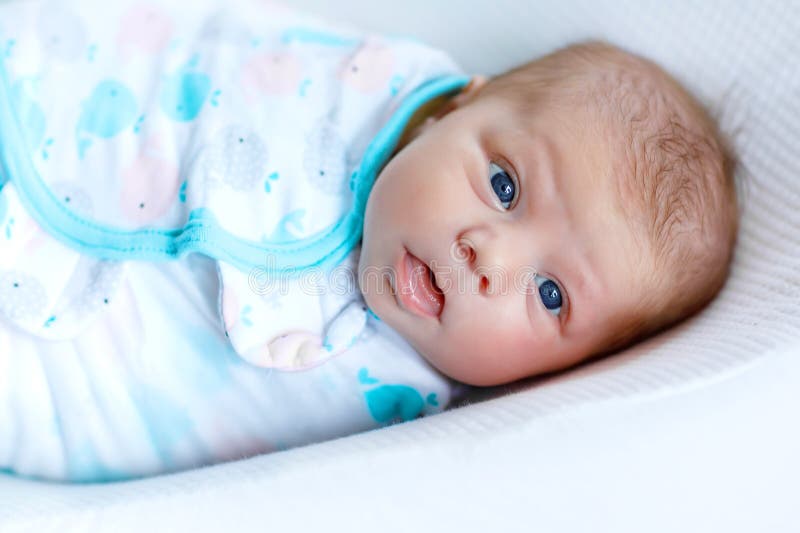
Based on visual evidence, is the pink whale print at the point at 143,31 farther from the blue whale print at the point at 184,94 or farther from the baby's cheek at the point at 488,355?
the baby's cheek at the point at 488,355

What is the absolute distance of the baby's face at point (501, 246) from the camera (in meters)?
0.96

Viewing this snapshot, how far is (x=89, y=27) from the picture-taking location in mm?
1230

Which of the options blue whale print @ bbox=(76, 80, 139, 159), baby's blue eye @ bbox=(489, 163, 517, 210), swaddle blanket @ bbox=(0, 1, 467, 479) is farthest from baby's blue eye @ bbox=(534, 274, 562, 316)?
blue whale print @ bbox=(76, 80, 139, 159)

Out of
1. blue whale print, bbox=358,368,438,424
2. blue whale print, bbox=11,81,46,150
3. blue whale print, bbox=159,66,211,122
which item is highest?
blue whale print, bbox=159,66,211,122

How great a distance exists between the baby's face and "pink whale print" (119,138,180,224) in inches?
11.3

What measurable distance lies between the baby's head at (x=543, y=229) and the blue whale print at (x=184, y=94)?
32 centimetres

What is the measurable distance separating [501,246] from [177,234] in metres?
0.44

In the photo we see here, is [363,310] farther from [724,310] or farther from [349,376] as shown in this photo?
[724,310]

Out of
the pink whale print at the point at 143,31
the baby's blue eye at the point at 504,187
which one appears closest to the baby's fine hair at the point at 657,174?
the baby's blue eye at the point at 504,187

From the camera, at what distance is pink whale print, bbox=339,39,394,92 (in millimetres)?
1216

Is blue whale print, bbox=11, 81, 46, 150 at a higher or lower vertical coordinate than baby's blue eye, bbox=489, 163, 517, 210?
lower

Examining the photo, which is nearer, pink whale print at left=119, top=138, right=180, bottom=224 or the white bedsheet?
the white bedsheet

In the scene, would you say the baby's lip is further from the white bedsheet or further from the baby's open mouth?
the white bedsheet

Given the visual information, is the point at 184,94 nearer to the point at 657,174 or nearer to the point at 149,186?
the point at 149,186
